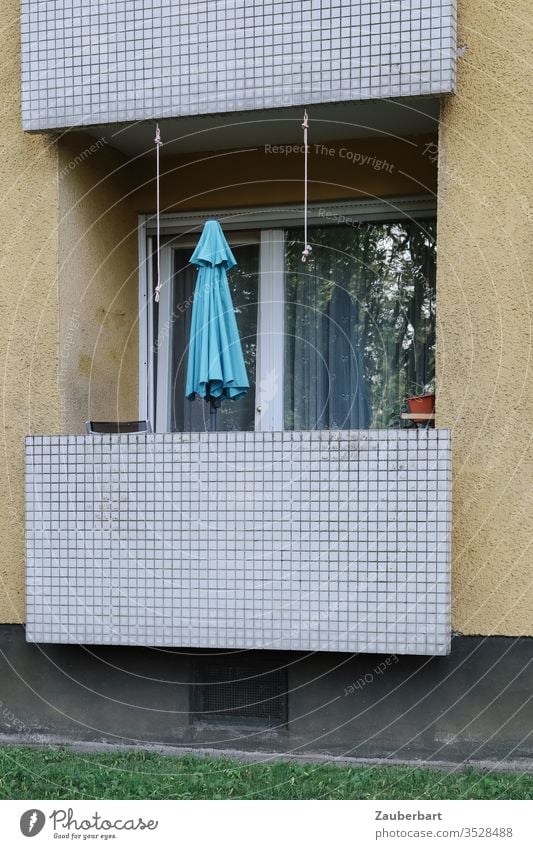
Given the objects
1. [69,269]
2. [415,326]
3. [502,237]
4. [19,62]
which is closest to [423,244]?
[415,326]

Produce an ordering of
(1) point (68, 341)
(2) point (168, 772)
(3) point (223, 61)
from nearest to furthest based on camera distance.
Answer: (2) point (168, 772)
(3) point (223, 61)
(1) point (68, 341)

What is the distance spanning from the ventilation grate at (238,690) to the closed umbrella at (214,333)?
1604mm

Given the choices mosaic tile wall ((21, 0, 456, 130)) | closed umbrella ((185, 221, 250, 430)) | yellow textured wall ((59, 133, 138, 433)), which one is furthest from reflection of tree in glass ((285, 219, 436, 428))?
mosaic tile wall ((21, 0, 456, 130))

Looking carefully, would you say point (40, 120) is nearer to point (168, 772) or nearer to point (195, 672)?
point (195, 672)

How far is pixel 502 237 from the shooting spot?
6457 mm

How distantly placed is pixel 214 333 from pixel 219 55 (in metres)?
1.61

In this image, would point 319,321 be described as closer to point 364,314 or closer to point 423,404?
point 364,314

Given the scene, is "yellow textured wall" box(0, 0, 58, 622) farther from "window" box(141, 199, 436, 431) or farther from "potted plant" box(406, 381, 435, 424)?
"potted plant" box(406, 381, 435, 424)

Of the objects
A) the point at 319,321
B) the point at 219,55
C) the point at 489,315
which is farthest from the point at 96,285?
the point at 489,315

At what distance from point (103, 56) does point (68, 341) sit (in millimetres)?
1733

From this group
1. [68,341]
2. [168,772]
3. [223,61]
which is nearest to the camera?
[168,772]

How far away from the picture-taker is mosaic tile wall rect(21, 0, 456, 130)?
256 inches

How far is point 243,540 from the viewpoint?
6.62 m

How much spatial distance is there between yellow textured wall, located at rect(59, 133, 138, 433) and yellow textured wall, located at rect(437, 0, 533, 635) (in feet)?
7.68
